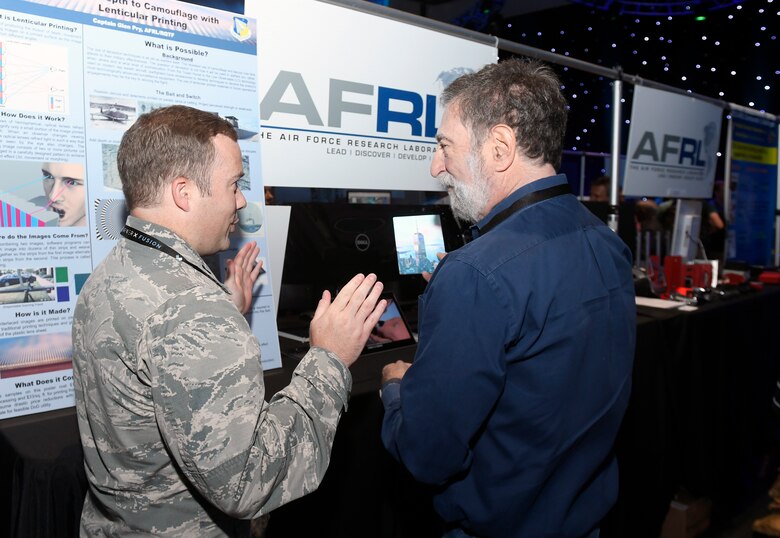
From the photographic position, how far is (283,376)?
1.72m

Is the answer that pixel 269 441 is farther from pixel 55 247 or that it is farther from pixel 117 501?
pixel 55 247

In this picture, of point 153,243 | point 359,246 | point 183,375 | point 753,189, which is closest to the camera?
point 183,375

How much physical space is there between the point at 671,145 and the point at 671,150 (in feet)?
0.10

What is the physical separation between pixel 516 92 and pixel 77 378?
1.01m

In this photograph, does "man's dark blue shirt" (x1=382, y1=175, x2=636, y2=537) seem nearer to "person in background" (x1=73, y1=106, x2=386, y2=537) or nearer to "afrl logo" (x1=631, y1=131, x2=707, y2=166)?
"person in background" (x1=73, y1=106, x2=386, y2=537)

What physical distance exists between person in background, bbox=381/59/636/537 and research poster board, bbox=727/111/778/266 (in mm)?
Answer: 3823

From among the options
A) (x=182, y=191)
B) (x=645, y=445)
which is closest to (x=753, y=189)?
(x=645, y=445)

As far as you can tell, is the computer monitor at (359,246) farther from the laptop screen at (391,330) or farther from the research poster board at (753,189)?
the research poster board at (753,189)

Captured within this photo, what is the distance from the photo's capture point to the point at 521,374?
112 cm

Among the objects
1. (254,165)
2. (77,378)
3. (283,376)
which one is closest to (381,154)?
(254,165)

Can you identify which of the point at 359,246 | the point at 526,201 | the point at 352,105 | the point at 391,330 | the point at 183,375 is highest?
the point at 352,105

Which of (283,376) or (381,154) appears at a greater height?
(381,154)

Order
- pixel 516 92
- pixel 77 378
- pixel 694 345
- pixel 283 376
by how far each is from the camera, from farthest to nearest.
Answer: pixel 694 345
pixel 283 376
pixel 516 92
pixel 77 378

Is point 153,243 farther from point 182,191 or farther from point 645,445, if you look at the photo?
point 645,445
